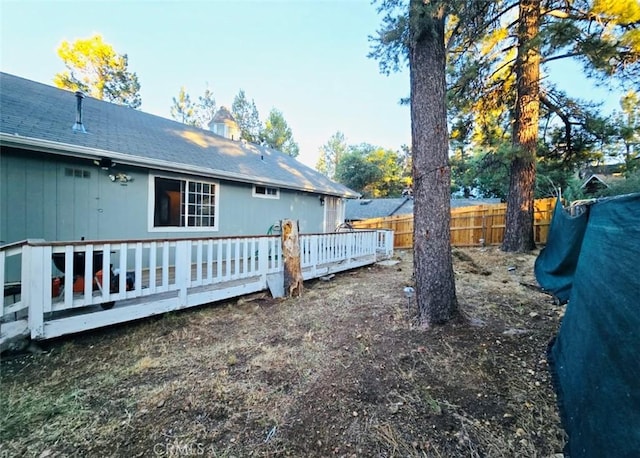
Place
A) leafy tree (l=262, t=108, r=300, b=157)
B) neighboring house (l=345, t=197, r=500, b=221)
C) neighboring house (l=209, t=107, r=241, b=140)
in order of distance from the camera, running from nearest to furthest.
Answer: neighboring house (l=209, t=107, r=241, b=140)
neighboring house (l=345, t=197, r=500, b=221)
leafy tree (l=262, t=108, r=300, b=157)

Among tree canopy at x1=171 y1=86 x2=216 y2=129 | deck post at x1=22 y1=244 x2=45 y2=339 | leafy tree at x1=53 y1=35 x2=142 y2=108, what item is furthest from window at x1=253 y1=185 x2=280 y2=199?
tree canopy at x1=171 y1=86 x2=216 y2=129

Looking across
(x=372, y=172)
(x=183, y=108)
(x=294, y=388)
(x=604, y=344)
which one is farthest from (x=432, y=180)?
(x=183, y=108)

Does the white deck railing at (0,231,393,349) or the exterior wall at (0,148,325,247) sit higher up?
the exterior wall at (0,148,325,247)

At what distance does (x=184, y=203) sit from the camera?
6.36 m

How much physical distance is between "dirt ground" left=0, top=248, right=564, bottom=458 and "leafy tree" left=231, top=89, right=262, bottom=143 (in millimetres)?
28232

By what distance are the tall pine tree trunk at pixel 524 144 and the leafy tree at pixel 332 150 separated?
112ft

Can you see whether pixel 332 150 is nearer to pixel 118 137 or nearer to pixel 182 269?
pixel 118 137

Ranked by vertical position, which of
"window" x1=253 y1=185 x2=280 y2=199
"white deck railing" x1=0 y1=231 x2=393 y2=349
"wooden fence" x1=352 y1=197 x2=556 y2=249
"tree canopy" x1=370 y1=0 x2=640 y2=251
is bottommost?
"white deck railing" x1=0 y1=231 x2=393 y2=349

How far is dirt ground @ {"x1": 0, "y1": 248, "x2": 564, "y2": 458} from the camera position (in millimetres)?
1712

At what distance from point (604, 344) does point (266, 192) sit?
777 centimetres

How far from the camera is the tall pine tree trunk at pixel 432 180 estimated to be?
10.6 ft

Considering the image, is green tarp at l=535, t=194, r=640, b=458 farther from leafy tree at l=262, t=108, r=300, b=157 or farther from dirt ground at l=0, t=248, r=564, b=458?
leafy tree at l=262, t=108, r=300, b=157

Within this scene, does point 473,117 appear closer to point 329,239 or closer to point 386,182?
point 329,239

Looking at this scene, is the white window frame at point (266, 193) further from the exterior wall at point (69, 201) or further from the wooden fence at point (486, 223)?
the wooden fence at point (486, 223)
